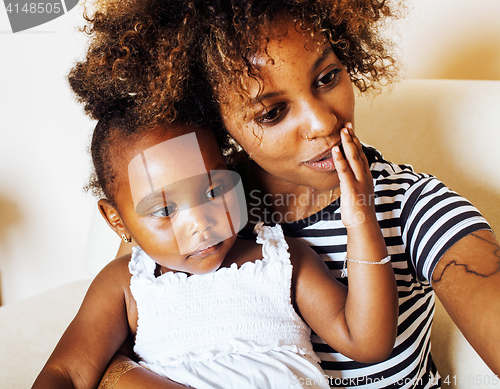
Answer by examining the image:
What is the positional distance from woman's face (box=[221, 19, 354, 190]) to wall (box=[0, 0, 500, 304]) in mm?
809

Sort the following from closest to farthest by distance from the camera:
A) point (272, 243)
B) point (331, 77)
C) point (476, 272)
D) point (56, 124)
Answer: point (476, 272) → point (331, 77) → point (272, 243) → point (56, 124)

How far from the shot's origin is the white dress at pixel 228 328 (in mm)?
822

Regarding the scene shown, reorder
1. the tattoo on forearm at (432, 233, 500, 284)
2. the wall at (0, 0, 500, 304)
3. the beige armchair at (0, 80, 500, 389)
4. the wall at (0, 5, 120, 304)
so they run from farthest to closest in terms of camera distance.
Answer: the wall at (0, 5, 120, 304)
the wall at (0, 0, 500, 304)
the beige armchair at (0, 80, 500, 389)
the tattoo on forearm at (432, 233, 500, 284)

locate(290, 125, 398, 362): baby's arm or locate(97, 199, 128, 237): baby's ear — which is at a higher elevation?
locate(97, 199, 128, 237): baby's ear

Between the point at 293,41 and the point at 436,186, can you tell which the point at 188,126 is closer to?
the point at 293,41

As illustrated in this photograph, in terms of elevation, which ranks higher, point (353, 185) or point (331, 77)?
point (331, 77)

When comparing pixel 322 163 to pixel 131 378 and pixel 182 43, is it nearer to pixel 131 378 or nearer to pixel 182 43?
pixel 182 43

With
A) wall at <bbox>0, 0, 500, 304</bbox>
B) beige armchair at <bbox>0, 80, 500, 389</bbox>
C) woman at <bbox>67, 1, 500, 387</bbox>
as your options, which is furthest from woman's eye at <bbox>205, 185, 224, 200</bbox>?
wall at <bbox>0, 0, 500, 304</bbox>

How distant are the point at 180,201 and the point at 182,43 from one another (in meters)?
0.29

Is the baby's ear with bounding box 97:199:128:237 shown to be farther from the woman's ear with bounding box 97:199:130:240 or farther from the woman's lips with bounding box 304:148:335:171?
the woman's lips with bounding box 304:148:335:171

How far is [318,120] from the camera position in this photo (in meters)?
0.79

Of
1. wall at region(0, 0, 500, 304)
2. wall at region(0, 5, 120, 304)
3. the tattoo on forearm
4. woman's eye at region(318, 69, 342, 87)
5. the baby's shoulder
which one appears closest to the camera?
the tattoo on forearm

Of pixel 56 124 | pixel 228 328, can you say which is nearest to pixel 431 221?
pixel 228 328

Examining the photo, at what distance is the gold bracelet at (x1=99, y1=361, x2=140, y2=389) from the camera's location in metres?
0.83
